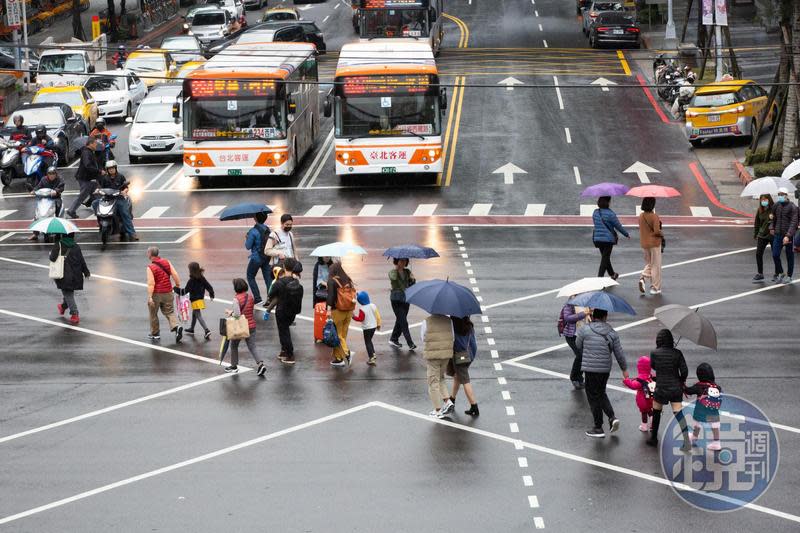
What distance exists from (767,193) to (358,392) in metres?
9.67

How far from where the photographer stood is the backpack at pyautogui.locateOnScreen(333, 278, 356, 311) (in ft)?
63.4

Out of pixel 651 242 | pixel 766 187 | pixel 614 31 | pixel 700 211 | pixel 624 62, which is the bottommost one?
pixel 624 62

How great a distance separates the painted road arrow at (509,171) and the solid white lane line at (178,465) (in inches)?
747

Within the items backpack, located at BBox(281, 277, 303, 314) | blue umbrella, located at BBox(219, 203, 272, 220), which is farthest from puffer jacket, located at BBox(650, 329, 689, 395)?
blue umbrella, located at BBox(219, 203, 272, 220)

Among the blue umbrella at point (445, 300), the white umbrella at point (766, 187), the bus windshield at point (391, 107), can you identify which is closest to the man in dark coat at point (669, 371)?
the blue umbrella at point (445, 300)

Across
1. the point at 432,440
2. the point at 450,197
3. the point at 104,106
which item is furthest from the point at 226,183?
the point at 432,440

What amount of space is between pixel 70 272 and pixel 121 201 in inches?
280

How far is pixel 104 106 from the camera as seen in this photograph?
152 ft

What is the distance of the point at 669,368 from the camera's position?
15.4 m

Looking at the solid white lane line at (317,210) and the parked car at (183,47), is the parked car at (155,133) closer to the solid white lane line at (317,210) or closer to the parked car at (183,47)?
the solid white lane line at (317,210)

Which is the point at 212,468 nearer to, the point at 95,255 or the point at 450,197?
the point at 95,255

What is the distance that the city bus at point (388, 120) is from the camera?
34.1m

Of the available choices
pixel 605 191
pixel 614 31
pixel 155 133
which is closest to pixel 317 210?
pixel 155 133

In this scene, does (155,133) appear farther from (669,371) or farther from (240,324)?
(669,371)
